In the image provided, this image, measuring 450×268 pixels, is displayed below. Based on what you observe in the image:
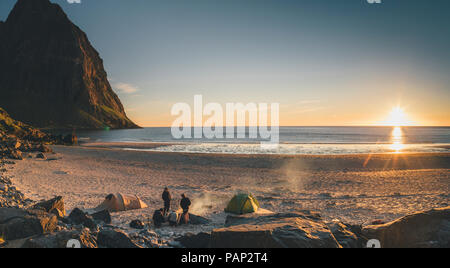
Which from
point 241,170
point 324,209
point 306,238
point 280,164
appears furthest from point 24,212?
point 280,164

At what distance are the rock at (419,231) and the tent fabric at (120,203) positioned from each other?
10387 millimetres

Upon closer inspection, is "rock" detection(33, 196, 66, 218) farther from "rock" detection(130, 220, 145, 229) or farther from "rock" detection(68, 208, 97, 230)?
"rock" detection(130, 220, 145, 229)

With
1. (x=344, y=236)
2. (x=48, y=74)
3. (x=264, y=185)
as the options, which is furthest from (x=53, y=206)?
(x=48, y=74)

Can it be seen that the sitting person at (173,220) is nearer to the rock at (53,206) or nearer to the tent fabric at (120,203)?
the tent fabric at (120,203)

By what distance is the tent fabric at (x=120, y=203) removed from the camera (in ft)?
40.0

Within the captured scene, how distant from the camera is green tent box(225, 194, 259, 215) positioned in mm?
12305

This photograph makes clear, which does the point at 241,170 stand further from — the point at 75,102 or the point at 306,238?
the point at 75,102

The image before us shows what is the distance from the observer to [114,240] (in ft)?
23.7

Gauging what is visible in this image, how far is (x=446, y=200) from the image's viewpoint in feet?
47.7

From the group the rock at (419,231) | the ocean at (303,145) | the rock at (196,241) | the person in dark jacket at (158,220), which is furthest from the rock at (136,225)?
the ocean at (303,145)

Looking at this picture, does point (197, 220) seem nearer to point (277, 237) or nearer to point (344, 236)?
point (277, 237)

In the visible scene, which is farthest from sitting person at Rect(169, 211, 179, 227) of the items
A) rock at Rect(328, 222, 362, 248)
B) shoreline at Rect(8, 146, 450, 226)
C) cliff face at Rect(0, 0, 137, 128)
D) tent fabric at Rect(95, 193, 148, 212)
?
cliff face at Rect(0, 0, 137, 128)

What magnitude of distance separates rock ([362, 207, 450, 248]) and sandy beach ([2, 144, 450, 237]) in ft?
12.3
